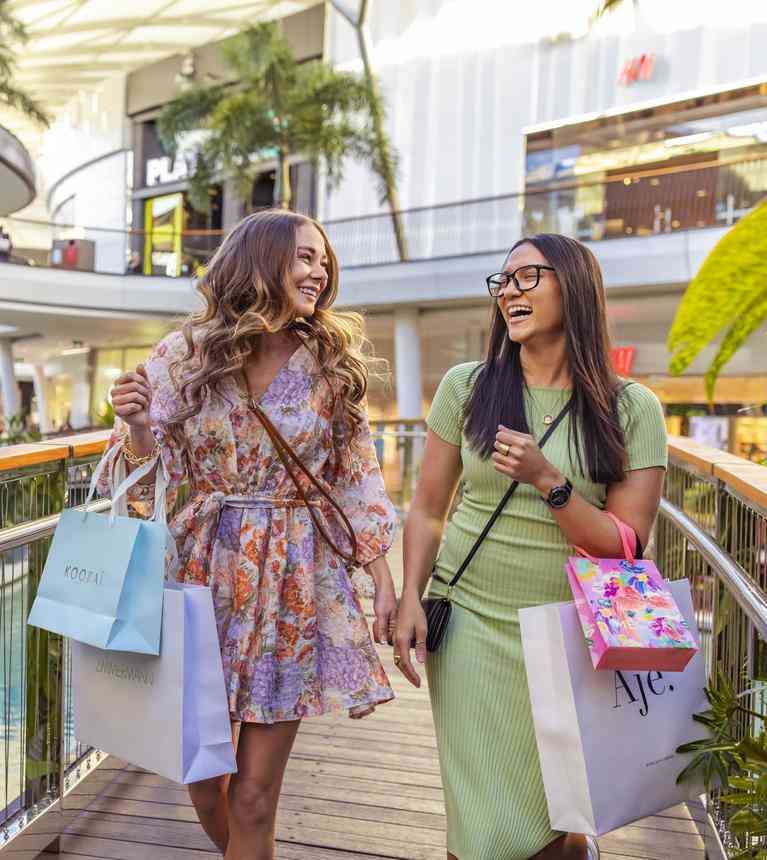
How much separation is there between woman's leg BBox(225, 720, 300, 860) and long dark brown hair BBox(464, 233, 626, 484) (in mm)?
743

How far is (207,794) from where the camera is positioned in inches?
80.0

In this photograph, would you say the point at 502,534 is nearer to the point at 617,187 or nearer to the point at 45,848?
the point at 45,848

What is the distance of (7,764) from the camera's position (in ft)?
8.04

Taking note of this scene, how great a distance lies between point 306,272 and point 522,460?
697mm

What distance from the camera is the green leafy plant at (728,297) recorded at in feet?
4.36

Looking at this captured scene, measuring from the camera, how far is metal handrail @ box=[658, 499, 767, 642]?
1.87 m

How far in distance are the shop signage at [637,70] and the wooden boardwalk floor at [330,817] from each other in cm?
1702

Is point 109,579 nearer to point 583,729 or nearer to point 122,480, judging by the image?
point 122,480

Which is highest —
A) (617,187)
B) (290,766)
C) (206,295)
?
(617,187)

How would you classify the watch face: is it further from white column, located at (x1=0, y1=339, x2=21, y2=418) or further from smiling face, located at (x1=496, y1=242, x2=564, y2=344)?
white column, located at (x1=0, y1=339, x2=21, y2=418)

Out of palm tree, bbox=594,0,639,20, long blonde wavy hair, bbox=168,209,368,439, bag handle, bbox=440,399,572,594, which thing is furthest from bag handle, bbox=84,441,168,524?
palm tree, bbox=594,0,639,20

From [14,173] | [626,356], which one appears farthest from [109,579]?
[626,356]

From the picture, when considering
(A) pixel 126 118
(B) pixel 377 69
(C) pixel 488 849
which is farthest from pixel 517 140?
(C) pixel 488 849

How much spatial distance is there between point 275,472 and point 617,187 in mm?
14519
